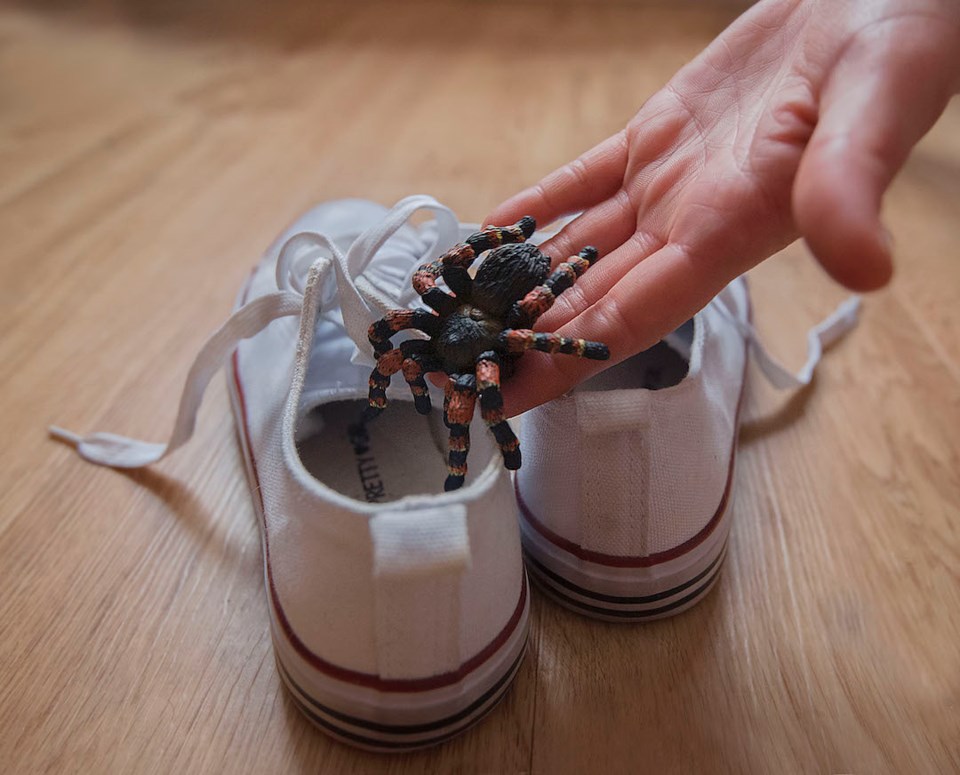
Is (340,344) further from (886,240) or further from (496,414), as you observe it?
(886,240)

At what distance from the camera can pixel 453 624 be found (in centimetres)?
50

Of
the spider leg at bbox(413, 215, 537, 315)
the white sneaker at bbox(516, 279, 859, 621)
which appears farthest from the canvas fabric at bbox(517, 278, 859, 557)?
the spider leg at bbox(413, 215, 537, 315)

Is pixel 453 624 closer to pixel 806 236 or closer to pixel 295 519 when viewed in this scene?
pixel 295 519

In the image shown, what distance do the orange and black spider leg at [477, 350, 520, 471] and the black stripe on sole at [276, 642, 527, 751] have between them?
0.15 metres

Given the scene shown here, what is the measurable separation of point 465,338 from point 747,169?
8.7 inches

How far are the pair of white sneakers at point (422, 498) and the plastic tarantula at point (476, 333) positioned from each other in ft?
0.10

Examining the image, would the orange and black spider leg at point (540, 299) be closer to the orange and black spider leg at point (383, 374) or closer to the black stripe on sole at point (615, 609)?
the orange and black spider leg at point (383, 374)

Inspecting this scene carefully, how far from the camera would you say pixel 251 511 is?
74 centimetres

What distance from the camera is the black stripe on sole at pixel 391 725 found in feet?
1.72

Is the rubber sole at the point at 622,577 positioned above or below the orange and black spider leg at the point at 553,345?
below

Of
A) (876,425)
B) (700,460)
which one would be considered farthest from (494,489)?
(876,425)

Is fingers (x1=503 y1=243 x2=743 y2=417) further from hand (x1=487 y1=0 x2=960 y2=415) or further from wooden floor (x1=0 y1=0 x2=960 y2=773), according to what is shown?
wooden floor (x1=0 y1=0 x2=960 y2=773)

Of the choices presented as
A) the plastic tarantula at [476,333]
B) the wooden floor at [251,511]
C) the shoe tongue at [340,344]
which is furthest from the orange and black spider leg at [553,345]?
the wooden floor at [251,511]

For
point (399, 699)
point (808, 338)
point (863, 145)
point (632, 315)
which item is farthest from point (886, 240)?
point (808, 338)
